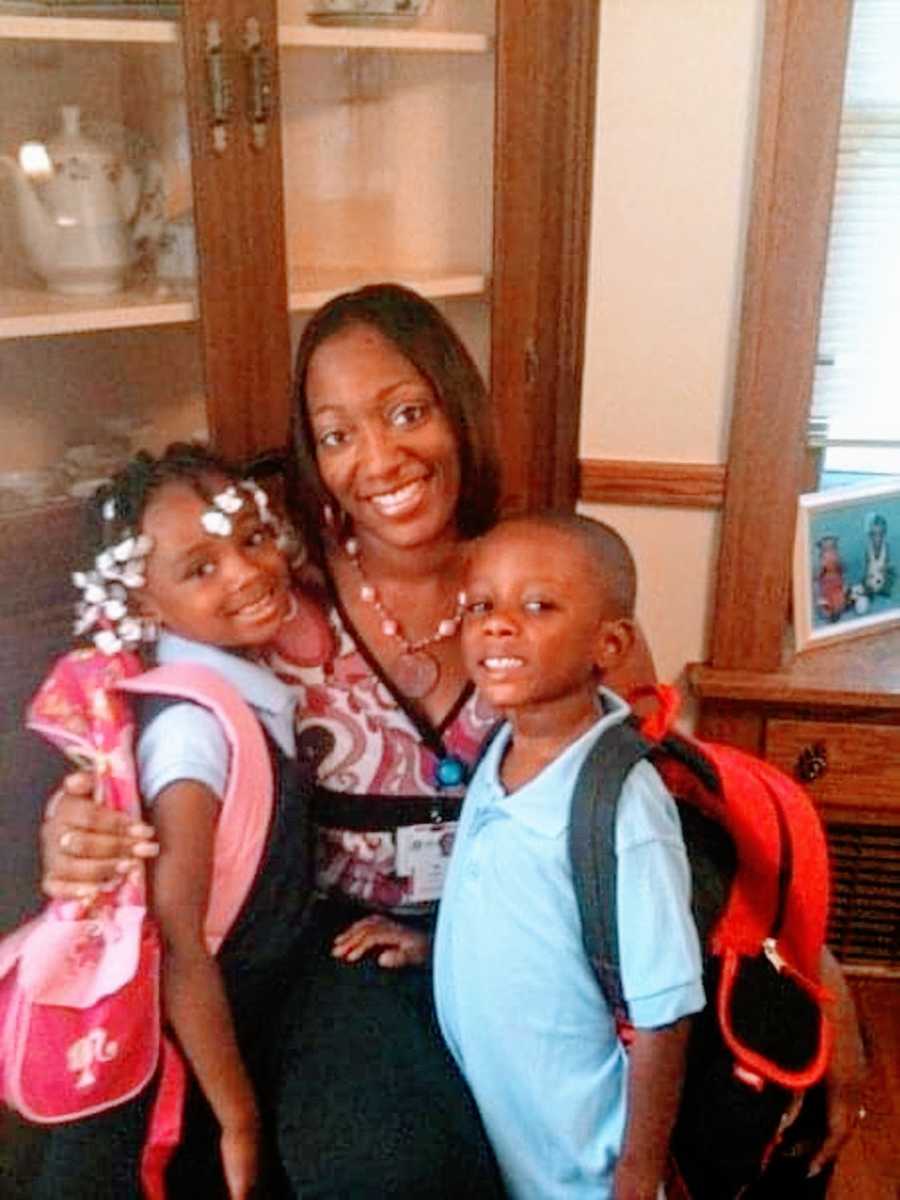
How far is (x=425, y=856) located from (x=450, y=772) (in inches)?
3.8

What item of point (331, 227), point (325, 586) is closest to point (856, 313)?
point (331, 227)

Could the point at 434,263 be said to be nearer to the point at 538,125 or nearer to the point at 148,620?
the point at 538,125

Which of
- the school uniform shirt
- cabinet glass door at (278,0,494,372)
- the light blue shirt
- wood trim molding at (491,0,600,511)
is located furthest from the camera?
wood trim molding at (491,0,600,511)

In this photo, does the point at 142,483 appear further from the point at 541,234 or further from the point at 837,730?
the point at 837,730

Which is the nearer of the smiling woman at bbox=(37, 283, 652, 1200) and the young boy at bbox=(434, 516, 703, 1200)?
the young boy at bbox=(434, 516, 703, 1200)

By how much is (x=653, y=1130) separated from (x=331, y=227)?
3.48ft

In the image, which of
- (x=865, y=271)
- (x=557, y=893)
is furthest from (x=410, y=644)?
(x=865, y=271)

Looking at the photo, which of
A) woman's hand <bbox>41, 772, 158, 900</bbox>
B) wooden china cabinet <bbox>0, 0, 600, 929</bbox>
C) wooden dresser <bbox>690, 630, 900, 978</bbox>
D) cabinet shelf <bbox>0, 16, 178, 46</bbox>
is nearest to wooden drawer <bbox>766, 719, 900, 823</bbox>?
wooden dresser <bbox>690, 630, 900, 978</bbox>

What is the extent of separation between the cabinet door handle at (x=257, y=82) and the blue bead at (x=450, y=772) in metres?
0.69

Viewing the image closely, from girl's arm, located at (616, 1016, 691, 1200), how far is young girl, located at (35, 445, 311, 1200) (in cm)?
34

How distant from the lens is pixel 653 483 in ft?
5.89

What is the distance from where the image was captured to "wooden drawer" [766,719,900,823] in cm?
180

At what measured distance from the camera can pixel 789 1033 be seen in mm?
1058

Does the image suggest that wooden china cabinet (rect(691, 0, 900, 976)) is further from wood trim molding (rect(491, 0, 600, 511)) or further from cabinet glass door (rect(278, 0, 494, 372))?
cabinet glass door (rect(278, 0, 494, 372))
